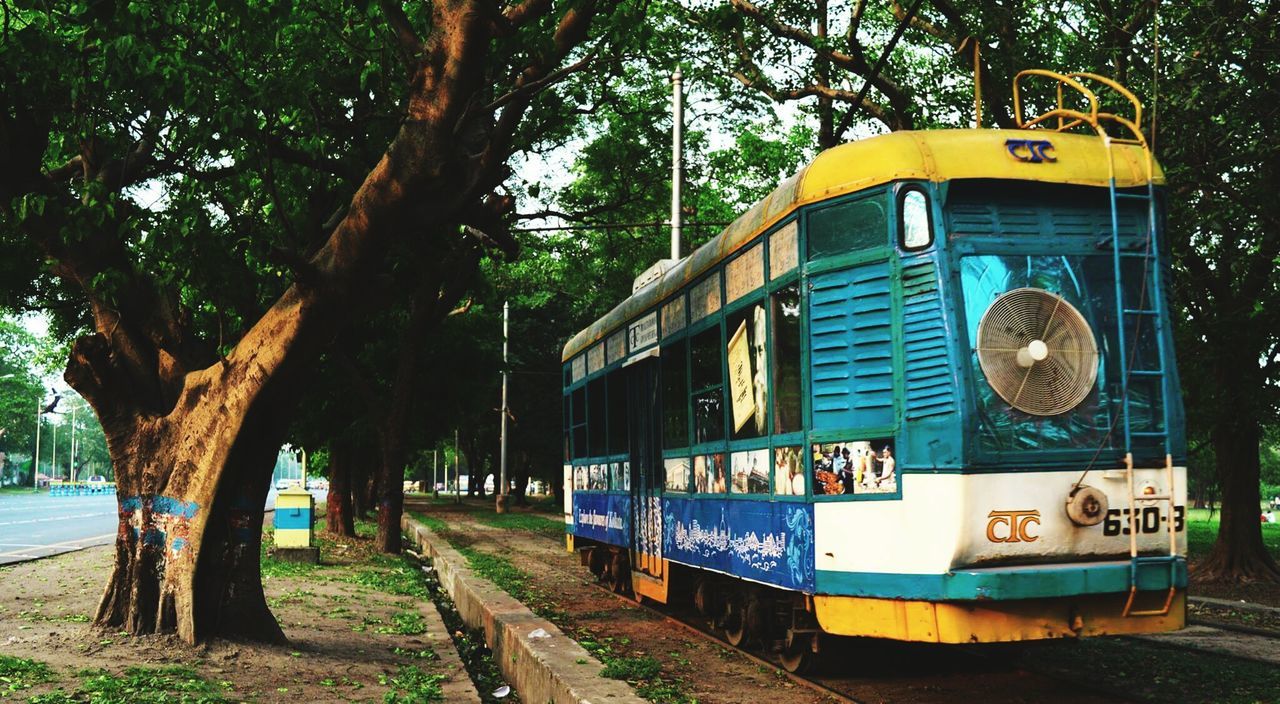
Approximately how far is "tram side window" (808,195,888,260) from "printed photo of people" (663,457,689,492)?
135 inches

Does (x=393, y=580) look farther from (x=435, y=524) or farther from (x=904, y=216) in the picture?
(x=435, y=524)

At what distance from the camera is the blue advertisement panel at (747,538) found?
26.1ft

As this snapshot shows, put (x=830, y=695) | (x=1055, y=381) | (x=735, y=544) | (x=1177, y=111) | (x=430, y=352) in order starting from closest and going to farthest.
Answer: (x=1055, y=381) → (x=830, y=695) → (x=735, y=544) → (x=1177, y=111) → (x=430, y=352)

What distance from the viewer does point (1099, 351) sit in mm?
7215

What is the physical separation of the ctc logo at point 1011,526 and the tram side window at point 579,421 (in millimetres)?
9692

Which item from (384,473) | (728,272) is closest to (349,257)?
(728,272)

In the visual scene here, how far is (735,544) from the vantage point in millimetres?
9367

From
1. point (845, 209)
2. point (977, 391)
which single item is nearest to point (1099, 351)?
point (977, 391)

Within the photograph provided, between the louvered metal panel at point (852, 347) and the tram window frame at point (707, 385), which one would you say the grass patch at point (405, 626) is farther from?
the louvered metal panel at point (852, 347)

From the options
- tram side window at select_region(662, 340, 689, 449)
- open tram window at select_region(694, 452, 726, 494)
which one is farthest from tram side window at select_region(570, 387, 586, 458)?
open tram window at select_region(694, 452, 726, 494)

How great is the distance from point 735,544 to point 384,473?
15.6 m

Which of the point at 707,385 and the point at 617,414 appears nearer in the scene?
the point at 707,385

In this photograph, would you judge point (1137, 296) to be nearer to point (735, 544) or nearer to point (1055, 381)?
point (1055, 381)

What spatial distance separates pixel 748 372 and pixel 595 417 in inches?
260
